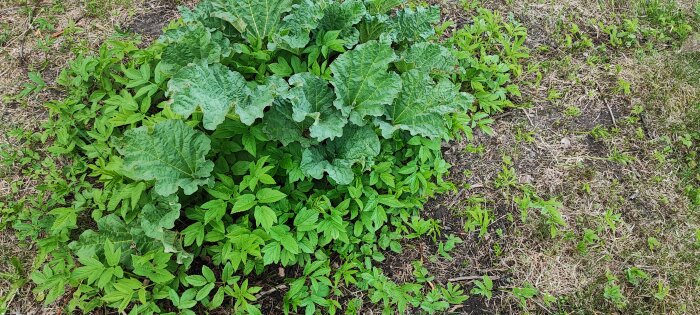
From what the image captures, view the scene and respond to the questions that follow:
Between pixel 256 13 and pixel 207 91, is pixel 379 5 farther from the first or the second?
pixel 207 91

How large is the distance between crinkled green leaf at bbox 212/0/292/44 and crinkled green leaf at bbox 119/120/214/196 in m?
0.76

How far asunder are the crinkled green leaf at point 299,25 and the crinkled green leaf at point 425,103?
62 cm

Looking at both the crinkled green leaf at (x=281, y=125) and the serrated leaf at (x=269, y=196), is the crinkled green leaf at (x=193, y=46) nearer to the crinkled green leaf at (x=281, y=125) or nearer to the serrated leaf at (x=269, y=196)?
the crinkled green leaf at (x=281, y=125)

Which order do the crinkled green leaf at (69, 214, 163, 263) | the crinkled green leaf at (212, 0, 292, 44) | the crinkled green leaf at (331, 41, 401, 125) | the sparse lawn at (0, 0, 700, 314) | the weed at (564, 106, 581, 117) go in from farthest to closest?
the weed at (564, 106, 581, 117) → the crinkled green leaf at (212, 0, 292, 44) → the sparse lawn at (0, 0, 700, 314) → the crinkled green leaf at (331, 41, 401, 125) → the crinkled green leaf at (69, 214, 163, 263)

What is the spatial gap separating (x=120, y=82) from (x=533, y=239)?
2.68 m

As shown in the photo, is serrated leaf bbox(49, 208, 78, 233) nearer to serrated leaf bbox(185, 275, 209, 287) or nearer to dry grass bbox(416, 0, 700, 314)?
serrated leaf bbox(185, 275, 209, 287)

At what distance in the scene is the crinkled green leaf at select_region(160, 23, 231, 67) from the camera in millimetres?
2660

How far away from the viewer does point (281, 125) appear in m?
2.59

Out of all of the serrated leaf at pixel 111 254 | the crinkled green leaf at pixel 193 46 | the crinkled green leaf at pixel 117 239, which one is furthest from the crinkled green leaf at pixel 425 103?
the serrated leaf at pixel 111 254

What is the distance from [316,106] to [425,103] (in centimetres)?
62

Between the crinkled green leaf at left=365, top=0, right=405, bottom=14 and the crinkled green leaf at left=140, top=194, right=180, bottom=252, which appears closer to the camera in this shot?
the crinkled green leaf at left=140, top=194, right=180, bottom=252

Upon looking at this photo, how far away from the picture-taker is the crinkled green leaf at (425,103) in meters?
2.77

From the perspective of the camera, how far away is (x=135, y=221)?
8.26 feet

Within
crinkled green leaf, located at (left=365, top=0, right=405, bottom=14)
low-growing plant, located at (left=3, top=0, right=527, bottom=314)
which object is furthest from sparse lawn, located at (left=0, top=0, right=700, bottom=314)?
crinkled green leaf, located at (left=365, top=0, right=405, bottom=14)
